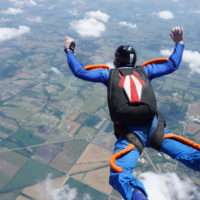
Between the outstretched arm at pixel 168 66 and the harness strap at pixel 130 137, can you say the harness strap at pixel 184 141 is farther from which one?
the outstretched arm at pixel 168 66

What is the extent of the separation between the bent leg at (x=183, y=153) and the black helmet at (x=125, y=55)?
1.71 meters

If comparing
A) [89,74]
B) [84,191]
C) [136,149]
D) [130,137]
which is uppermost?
[89,74]

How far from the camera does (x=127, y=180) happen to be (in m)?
3.46

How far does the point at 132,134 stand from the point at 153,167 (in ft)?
152

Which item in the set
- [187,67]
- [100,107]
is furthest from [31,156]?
[187,67]

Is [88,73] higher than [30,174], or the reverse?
[88,73]

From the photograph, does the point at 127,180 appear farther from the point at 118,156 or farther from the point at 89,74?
the point at 89,74

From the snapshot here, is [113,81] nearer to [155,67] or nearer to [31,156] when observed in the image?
[155,67]

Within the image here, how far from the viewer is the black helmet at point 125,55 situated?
4.33m

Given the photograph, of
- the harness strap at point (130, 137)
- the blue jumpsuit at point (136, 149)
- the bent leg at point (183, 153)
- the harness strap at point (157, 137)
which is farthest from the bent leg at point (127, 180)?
the bent leg at point (183, 153)

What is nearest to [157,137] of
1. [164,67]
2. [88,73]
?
[164,67]

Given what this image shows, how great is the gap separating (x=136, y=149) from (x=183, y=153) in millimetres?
938

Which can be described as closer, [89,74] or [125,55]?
[89,74]

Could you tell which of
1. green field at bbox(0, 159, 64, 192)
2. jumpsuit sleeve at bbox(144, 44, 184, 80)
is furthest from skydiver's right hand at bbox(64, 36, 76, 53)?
green field at bbox(0, 159, 64, 192)
